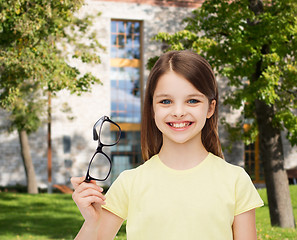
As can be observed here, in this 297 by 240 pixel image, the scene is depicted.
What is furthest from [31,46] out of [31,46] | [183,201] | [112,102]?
[112,102]

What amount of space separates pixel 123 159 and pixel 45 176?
393cm

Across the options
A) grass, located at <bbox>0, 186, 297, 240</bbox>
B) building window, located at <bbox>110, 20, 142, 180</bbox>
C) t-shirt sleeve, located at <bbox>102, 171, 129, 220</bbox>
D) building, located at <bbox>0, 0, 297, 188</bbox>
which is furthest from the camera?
building window, located at <bbox>110, 20, 142, 180</bbox>

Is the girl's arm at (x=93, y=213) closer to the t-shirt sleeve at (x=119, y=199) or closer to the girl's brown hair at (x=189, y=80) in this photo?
the t-shirt sleeve at (x=119, y=199)

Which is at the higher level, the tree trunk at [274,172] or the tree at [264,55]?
the tree at [264,55]

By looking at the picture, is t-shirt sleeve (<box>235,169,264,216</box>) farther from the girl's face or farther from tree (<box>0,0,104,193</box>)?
tree (<box>0,0,104,193</box>)

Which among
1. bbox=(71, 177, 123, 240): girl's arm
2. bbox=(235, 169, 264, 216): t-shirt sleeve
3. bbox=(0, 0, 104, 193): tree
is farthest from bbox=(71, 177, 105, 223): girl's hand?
bbox=(0, 0, 104, 193): tree

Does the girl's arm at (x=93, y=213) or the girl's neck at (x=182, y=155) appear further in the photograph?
the girl's neck at (x=182, y=155)

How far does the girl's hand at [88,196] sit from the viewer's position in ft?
7.12

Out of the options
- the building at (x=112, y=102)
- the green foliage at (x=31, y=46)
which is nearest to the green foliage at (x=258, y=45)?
the green foliage at (x=31, y=46)

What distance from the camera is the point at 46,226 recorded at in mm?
13750

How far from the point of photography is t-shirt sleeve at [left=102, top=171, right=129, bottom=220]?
239 centimetres

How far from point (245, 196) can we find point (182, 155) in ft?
1.23

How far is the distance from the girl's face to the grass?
8250 mm

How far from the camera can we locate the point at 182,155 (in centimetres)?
240
